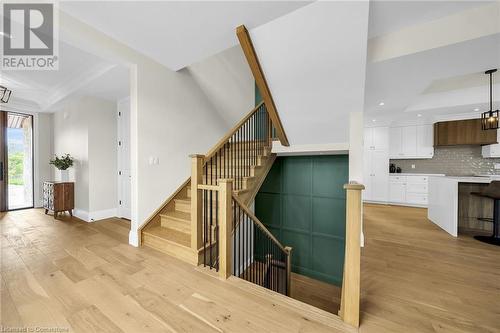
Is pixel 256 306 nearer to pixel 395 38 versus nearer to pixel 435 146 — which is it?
pixel 395 38

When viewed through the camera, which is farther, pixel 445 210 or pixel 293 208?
pixel 293 208

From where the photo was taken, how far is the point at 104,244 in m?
2.75

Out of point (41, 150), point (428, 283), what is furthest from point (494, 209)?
point (41, 150)

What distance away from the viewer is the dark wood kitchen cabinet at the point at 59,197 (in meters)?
3.97

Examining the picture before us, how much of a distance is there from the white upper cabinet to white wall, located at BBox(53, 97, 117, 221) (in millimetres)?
7854

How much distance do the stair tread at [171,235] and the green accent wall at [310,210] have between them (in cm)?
264

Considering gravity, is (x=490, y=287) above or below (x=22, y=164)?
below

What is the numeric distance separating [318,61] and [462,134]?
579cm

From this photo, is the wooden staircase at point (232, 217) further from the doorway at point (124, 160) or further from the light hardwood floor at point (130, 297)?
the doorway at point (124, 160)

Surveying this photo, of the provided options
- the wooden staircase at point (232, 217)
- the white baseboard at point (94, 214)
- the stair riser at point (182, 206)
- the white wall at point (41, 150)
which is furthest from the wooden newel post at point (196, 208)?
the white wall at point (41, 150)

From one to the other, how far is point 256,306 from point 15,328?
171 centimetres

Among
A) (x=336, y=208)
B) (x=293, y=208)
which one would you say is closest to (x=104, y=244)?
(x=293, y=208)

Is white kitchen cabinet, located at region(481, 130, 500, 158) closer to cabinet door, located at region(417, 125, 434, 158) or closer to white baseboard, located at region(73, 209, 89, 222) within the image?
cabinet door, located at region(417, 125, 434, 158)

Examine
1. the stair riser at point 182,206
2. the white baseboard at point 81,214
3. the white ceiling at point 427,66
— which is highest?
the white ceiling at point 427,66
